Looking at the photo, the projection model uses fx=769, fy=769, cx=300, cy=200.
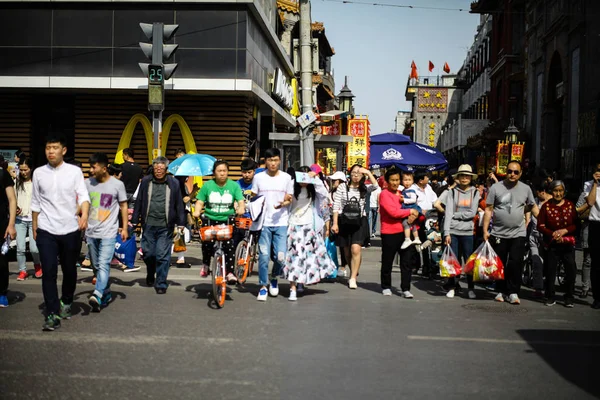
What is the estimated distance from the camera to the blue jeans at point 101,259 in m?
8.86

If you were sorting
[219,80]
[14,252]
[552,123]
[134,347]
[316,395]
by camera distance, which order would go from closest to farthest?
[316,395]
[134,347]
[14,252]
[219,80]
[552,123]

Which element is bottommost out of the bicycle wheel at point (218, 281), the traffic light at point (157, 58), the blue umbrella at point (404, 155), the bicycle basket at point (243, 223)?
the bicycle wheel at point (218, 281)

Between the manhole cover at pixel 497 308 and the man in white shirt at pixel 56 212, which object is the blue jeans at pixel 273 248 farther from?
the man in white shirt at pixel 56 212

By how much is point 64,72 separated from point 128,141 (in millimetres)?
2705

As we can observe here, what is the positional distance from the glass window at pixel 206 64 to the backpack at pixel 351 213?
11849 millimetres

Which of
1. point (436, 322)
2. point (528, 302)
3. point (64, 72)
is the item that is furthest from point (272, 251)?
point (64, 72)

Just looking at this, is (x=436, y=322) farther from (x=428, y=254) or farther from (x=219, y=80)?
(x=219, y=80)

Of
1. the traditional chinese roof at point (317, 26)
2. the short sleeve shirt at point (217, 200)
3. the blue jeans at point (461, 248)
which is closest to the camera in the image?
the short sleeve shirt at point (217, 200)

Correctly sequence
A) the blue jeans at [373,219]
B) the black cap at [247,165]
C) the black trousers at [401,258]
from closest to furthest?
1. the black trousers at [401,258]
2. the black cap at [247,165]
3. the blue jeans at [373,219]

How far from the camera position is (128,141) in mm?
23203

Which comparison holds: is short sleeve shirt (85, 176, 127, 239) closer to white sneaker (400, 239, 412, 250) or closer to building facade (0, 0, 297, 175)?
white sneaker (400, 239, 412, 250)

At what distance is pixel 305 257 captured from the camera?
34.3 ft

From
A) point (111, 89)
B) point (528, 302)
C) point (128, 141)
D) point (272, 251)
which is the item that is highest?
point (111, 89)

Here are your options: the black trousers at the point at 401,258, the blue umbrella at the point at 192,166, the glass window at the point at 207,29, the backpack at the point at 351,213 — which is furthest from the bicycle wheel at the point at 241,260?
the glass window at the point at 207,29
